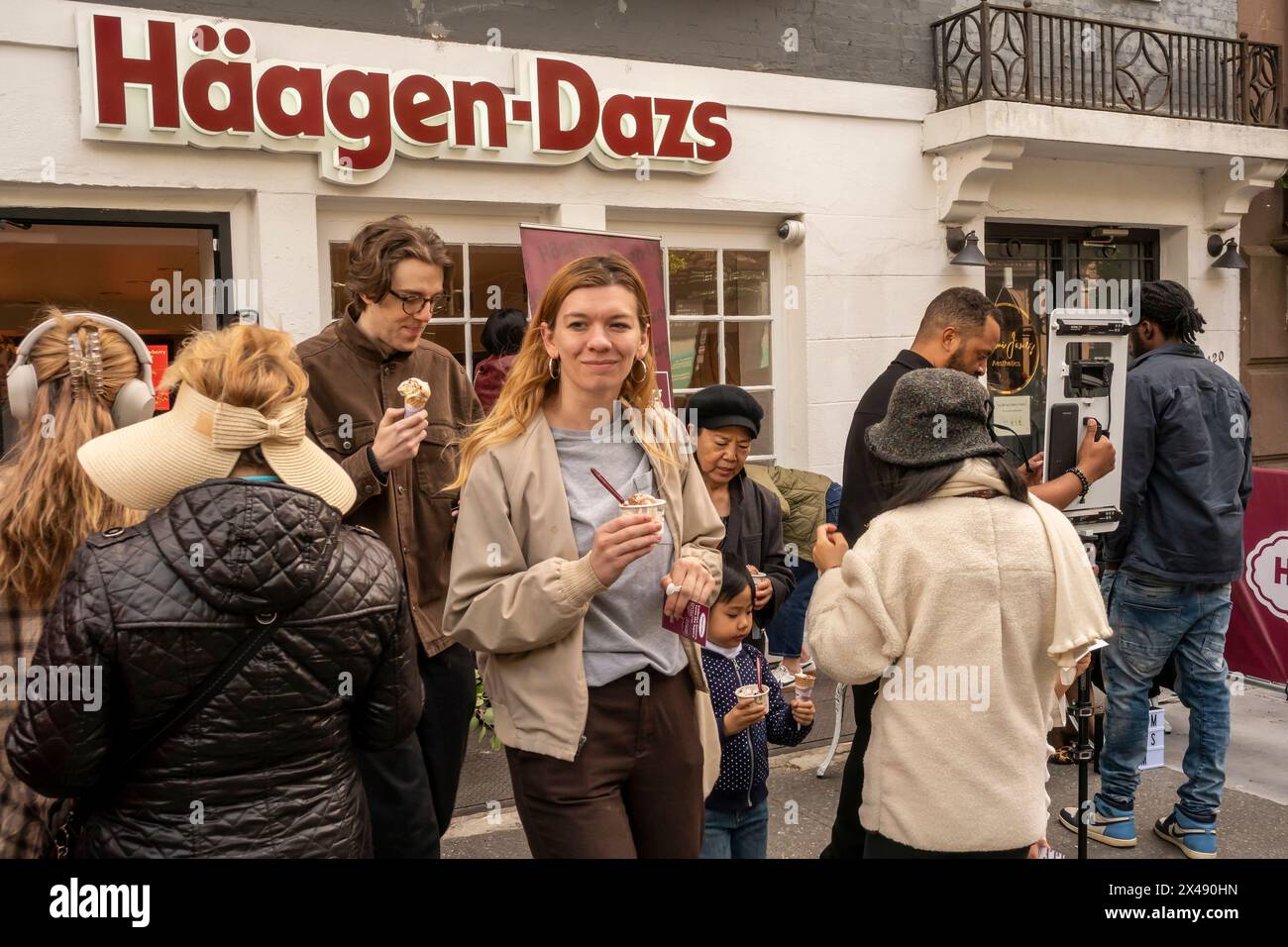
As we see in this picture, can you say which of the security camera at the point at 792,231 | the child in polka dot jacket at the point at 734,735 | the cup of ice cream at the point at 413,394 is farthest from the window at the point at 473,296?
the child in polka dot jacket at the point at 734,735

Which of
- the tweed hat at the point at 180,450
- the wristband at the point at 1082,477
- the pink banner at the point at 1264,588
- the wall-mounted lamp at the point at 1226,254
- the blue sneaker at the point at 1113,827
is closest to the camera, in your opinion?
the tweed hat at the point at 180,450

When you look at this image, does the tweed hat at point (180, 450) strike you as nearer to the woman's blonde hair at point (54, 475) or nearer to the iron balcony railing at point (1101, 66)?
the woman's blonde hair at point (54, 475)

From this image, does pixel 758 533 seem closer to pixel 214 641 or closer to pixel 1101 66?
pixel 214 641

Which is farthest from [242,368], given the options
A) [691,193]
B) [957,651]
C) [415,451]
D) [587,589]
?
[691,193]

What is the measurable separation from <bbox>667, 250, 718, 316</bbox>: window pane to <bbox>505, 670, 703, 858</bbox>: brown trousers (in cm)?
489

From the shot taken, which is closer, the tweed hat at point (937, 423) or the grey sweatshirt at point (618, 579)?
the grey sweatshirt at point (618, 579)

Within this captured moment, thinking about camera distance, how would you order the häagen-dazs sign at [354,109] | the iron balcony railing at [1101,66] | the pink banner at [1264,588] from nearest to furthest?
the häagen-dazs sign at [354,109] → the pink banner at [1264,588] → the iron balcony railing at [1101,66]

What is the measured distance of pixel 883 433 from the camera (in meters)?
2.78

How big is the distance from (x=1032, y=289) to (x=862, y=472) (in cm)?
566

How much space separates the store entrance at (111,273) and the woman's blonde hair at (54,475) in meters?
3.15

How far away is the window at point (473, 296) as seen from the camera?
21.2 ft

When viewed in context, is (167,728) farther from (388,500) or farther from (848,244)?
(848,244)

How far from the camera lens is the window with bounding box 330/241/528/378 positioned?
6.46 meters

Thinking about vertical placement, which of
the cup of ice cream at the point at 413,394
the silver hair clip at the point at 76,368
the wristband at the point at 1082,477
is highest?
the silver hair clip at the point at 76,368
